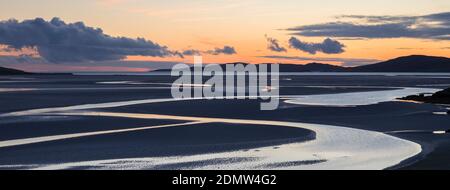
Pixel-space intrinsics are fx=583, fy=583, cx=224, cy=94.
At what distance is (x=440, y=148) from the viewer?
1791cm

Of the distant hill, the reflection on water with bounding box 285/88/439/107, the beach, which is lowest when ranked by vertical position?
the reflection on water with bounding box 285/88/439/107

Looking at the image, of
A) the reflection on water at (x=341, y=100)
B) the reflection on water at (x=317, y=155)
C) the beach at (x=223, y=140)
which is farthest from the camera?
the reflection on water at (x=341, y=100)

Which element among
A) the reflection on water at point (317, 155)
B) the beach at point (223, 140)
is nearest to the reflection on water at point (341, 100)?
the beach at point (223, 140)

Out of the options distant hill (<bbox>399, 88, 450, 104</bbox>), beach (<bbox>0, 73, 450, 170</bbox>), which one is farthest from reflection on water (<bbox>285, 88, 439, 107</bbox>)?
beach (<bbox>0, 73, 450, 170</bbox>)

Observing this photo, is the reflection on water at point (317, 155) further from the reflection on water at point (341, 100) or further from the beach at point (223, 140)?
the reflection on water at point (341, 100)

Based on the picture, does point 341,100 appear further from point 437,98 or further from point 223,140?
point 223,140

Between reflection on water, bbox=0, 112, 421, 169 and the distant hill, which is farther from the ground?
reflection on water, bbox=0, 112, 421, 169

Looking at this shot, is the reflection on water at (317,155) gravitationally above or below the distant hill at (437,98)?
above


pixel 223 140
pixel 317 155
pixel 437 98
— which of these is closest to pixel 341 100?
pixel 437 98

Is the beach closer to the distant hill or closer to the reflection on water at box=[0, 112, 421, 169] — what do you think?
the reflection on water at box=[0, 112, 421, 169]
